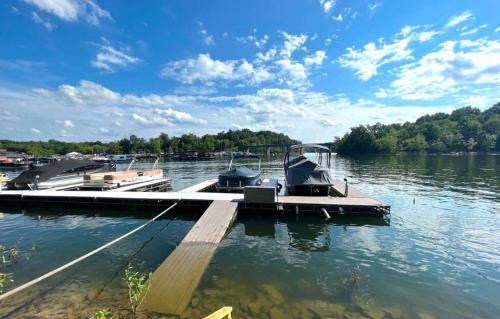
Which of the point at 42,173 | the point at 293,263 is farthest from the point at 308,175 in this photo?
the point at 42,173

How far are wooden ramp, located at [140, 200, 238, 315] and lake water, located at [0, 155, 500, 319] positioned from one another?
326 mm

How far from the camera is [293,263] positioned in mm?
10102

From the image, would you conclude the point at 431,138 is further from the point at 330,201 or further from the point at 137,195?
the point at 137,195

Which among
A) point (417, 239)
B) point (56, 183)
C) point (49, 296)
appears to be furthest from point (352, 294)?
point (56, 183)

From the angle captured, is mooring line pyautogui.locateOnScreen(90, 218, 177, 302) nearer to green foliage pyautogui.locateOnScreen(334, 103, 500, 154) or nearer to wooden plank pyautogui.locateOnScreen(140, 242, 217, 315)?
wooden plank pyautogui.locateOnScreen(140, 242, 217, 315)

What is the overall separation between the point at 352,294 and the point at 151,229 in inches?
385

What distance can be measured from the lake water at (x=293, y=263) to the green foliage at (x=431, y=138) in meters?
126

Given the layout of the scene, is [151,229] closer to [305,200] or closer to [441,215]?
[305,200]

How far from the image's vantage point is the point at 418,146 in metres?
128

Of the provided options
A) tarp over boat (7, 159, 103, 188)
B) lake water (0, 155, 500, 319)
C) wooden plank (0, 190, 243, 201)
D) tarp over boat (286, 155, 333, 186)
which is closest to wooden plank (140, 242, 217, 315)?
lake water (0, 155, 500, 319)

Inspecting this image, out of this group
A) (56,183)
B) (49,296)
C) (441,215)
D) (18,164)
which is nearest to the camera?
(49,296)

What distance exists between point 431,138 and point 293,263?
158871mm

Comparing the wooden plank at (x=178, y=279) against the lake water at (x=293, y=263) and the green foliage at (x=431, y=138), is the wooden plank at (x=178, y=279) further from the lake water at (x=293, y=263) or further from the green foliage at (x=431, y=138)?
the green foliage at (x=431, y=138)

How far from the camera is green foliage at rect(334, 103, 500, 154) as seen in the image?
409 ft
